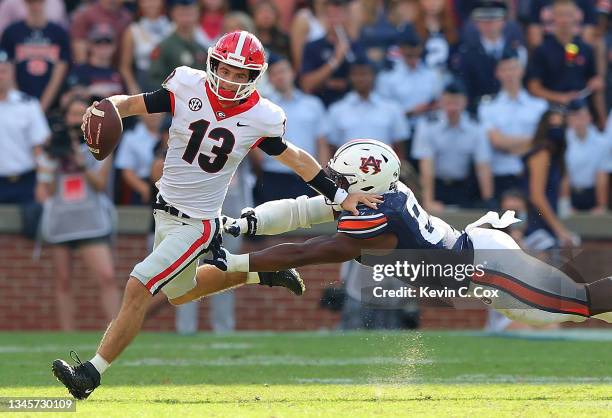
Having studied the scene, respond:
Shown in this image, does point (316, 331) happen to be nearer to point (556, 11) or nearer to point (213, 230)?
point (556, 11)

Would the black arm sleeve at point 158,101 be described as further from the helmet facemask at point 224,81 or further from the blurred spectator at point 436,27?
the blurred spectator at point 436,27

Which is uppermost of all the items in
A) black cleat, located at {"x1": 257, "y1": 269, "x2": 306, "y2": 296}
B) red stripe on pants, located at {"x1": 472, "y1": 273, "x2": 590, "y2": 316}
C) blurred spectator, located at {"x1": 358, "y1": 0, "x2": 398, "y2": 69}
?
black cleat, located at {"x1": 257, "y1": 269, "x2": 306, "y2": 296}

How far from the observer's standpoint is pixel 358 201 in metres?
7.55

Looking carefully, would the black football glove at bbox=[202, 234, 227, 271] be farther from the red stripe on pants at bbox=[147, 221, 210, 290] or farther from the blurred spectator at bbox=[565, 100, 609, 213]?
the blurred spectator at bbox=[565, 100, 609, 213]

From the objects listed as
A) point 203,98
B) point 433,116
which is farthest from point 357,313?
point 203,98

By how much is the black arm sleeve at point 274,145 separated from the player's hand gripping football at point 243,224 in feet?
1.86

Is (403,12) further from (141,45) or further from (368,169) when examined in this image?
(368,169)

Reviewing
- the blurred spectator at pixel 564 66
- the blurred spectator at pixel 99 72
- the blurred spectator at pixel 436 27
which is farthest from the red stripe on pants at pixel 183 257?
the blurred spectator at pixel 564 66

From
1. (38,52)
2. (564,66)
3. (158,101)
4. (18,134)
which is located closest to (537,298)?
(158,101)

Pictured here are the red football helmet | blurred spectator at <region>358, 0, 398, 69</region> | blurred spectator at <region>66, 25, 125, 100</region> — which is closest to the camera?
the red football helmet

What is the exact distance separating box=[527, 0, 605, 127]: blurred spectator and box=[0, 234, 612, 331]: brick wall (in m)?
1.53

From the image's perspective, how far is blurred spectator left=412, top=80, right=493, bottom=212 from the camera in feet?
39.5

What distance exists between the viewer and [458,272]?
761cm

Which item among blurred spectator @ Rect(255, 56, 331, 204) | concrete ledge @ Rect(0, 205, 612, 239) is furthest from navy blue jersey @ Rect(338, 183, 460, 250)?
concrete ledge @ Rect(0, 205, 612, 239)
